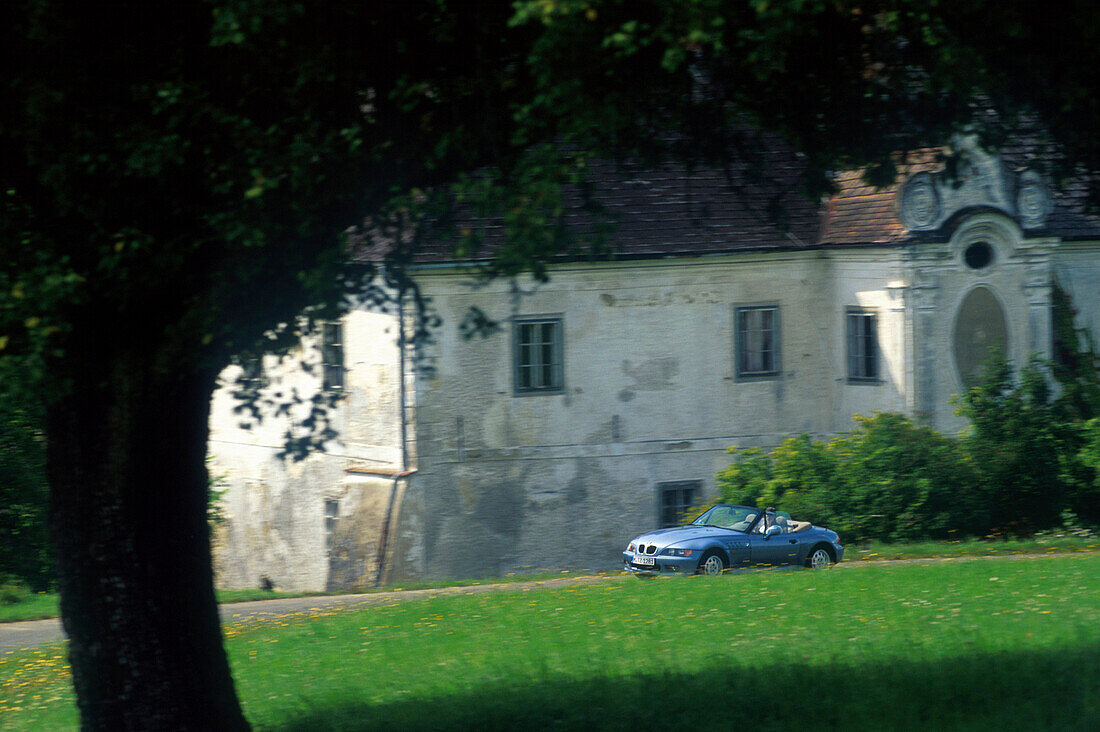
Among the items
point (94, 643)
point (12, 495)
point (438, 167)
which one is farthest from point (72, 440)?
point (12, 495)

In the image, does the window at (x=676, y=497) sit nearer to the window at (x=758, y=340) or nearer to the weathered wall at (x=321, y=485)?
the window at (x=758, y=340)

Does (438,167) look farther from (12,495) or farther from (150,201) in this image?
(12,495)

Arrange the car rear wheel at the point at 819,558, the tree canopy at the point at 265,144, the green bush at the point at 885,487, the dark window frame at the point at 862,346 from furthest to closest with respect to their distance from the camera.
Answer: the dark window frame at the point at 862,346, the green bush at the point at 885,487, the car rear wheel at the point at 819,558, the tree canopy at the point at 265,144

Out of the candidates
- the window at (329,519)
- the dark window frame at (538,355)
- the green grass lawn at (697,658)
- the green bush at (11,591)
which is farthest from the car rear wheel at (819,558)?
the green bush at (11,591)

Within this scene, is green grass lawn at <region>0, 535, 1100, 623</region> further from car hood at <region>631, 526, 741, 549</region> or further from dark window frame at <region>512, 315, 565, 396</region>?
dark window frame at <region>512, 315, 565, 396</region>

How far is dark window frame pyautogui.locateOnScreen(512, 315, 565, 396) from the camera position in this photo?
26688 mm

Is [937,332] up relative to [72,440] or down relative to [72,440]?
up

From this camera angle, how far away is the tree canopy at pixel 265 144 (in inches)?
255

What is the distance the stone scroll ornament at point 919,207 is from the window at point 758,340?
11.3ft

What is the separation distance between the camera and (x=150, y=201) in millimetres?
7086

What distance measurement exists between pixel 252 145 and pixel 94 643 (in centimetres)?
333

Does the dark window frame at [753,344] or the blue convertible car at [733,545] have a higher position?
the dark window frame at [753,344]

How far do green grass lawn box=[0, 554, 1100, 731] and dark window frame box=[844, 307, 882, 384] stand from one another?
34.0 feet

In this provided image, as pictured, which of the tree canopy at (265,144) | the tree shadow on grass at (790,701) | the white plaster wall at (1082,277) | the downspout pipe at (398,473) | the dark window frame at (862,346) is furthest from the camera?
the white plaster wall at (1082,277)
